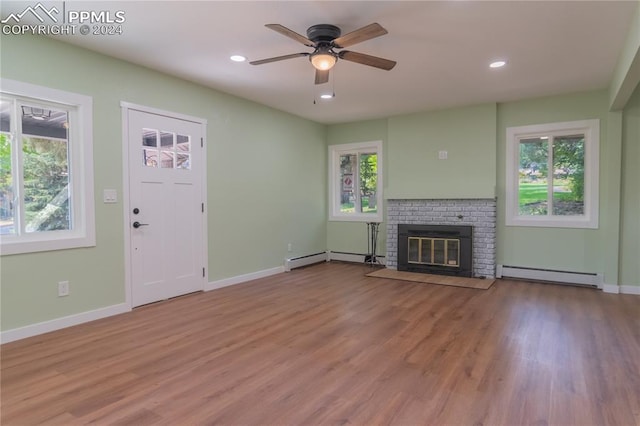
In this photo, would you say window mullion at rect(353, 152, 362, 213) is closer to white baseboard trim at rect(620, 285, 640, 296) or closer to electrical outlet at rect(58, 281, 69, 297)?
white baseboard trim at rect(620, 285, 640, 296)

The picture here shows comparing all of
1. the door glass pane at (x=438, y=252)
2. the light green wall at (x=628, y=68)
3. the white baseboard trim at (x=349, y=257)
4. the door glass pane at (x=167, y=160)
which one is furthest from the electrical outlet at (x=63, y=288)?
the light green wall at (x=628, y=68)

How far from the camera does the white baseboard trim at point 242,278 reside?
15.6ft

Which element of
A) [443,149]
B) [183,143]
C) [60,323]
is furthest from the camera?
A: [443,149]

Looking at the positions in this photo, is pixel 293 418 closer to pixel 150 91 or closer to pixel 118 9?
pixel 118 9

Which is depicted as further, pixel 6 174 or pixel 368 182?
pixel 368 182

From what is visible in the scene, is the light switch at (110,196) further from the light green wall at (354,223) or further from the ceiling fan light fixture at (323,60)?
the light green wall at (354,223)

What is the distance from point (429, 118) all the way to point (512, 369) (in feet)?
14.3

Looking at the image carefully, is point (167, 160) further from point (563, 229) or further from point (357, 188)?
point (563, 229)

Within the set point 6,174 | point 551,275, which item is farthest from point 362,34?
point 551,275

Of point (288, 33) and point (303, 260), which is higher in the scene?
point (288, 33)

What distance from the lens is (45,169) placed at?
3.31 metres

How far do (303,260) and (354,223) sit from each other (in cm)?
123

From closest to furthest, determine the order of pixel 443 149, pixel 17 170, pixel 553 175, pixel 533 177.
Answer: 1. pixel 17 170
2. pixel 553 175
3. pixel 533 177
4. pixel 443 149

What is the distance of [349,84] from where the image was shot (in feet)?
14.9
